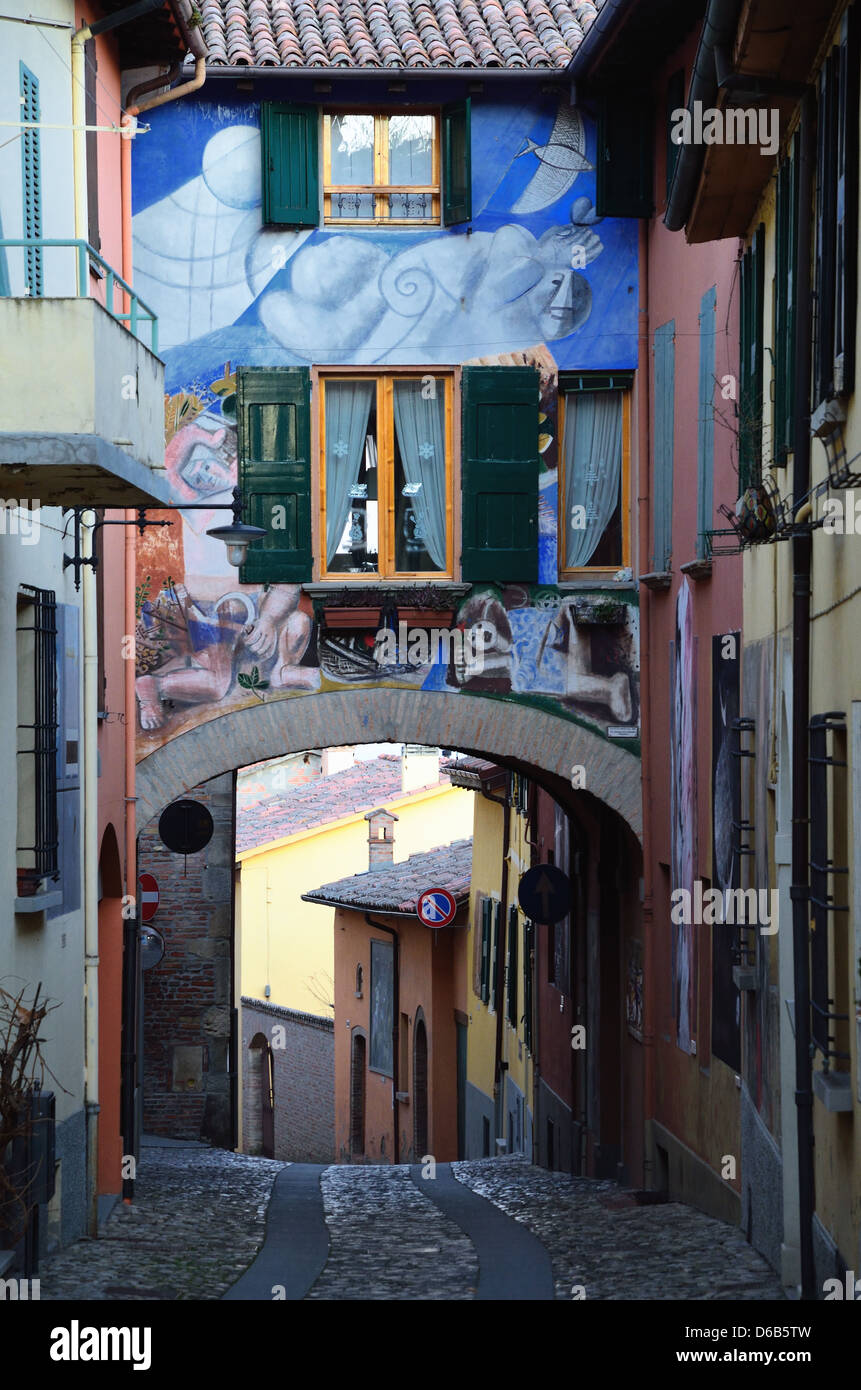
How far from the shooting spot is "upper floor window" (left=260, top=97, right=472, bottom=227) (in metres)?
15.7

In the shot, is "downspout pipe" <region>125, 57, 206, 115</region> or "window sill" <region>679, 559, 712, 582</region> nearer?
"window sill" <region>679, 559, 712, 582</region>

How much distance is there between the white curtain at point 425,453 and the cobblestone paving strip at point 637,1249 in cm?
512

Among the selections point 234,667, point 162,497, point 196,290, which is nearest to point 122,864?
point 234,667

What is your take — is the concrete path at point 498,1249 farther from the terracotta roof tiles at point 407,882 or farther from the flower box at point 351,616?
the terracotta roof tiles at point 407,882

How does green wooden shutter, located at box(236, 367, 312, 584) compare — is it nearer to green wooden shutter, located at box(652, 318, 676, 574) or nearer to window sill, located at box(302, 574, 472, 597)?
window sill, located at box(302, 574, 472, 597)

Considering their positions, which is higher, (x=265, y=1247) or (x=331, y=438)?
(x=331, y=438)

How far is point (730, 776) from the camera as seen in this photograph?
41.1 ft

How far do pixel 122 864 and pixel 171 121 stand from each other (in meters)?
5.81

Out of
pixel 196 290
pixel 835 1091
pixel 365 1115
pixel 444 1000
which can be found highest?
pixel 196 290

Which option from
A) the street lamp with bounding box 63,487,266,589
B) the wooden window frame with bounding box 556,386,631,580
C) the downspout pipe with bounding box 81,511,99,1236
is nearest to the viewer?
the street lamp with bounding box 63,487,266,589

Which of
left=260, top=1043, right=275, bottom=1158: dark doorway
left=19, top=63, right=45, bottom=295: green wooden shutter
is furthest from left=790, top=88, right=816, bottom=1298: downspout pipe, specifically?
left=260, top=1043, right=275, bottom=1158: dark doorway

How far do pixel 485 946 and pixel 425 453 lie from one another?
13961 millimetres

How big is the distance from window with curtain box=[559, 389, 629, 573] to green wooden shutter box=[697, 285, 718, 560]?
6.86 ft
